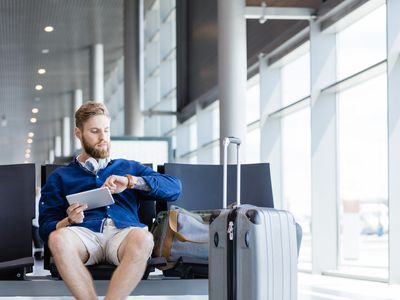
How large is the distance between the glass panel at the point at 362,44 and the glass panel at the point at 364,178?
227mm

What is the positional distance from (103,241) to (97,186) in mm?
302

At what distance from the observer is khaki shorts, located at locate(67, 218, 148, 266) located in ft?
12.8

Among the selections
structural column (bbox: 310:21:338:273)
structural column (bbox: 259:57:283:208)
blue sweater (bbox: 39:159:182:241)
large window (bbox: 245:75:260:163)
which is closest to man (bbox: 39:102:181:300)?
blue sweater (bbox: 39:159:182:241)

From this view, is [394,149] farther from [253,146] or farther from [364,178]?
[253,146]

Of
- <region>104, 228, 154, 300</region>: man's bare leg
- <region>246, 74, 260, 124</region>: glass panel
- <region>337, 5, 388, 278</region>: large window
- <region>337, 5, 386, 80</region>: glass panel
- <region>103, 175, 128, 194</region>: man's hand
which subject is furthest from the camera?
<region>246, 74, 260, 124</region>: glass panel

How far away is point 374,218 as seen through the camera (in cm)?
954

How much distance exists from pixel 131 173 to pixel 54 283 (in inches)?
25.5

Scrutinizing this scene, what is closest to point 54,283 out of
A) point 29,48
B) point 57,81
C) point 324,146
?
point 324,146

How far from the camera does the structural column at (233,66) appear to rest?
9930 mm

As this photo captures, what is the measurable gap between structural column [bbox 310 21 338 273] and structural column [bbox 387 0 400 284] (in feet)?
6.47

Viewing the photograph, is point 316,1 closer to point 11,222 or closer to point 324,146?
point 324,146

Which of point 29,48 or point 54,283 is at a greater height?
point 29,48

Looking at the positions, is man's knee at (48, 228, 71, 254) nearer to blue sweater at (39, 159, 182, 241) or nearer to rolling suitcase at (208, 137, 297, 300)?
blue sweater at (39, 159, 182, 241)

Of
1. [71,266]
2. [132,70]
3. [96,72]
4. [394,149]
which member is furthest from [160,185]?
[96,72]
